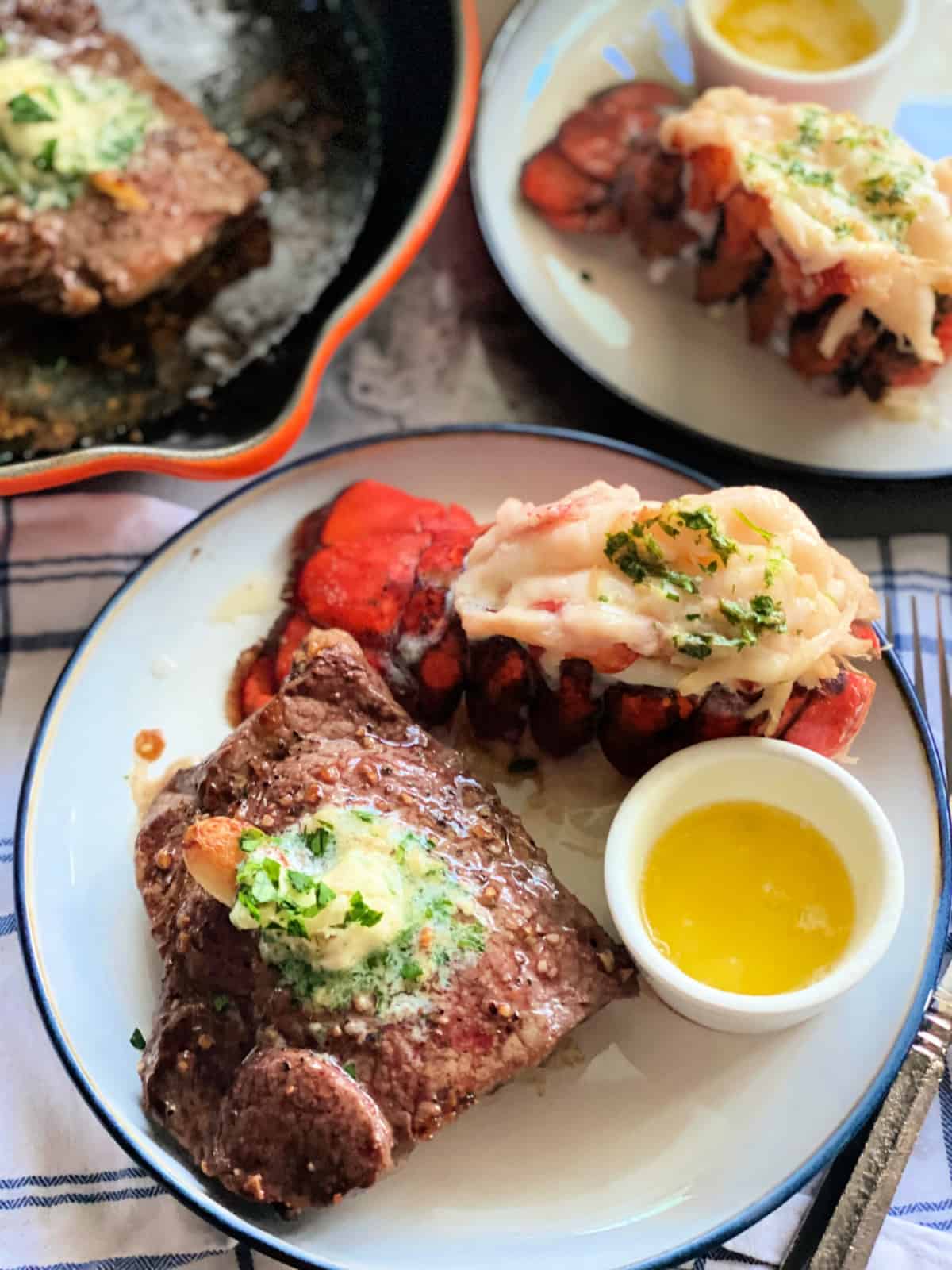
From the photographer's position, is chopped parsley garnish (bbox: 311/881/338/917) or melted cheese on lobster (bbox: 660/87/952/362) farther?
melted cheese on lobster (bbox: 660/87/952/362)

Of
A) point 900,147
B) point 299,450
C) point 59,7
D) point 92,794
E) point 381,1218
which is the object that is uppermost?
point 59,7

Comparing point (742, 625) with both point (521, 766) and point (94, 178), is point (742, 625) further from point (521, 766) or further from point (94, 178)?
point (94, 178)

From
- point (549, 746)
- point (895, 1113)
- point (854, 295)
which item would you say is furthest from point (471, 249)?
point (895, 1113)

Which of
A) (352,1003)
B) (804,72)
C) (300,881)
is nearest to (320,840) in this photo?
(300,881)

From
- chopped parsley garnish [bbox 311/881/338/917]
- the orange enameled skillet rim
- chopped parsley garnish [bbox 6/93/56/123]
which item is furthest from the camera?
chopped parsley garnish [bbox 6/93/56/123]

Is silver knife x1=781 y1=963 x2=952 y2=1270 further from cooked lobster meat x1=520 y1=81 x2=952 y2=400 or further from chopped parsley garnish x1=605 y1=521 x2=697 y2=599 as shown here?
cooked lobster meat x1=520 y1=81 x2=952 y2=400

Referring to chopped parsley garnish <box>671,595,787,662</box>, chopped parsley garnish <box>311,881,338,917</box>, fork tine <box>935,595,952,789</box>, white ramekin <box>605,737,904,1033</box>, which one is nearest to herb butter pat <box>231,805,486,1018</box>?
chopped parsley garnish <box>311,881,338,917</box>

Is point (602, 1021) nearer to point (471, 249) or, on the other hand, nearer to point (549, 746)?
point (549, 746)

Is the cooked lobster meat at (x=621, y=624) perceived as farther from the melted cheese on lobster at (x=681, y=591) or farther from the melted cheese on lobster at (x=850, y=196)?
the melted cheese on lobster at (x=850, y=196)
